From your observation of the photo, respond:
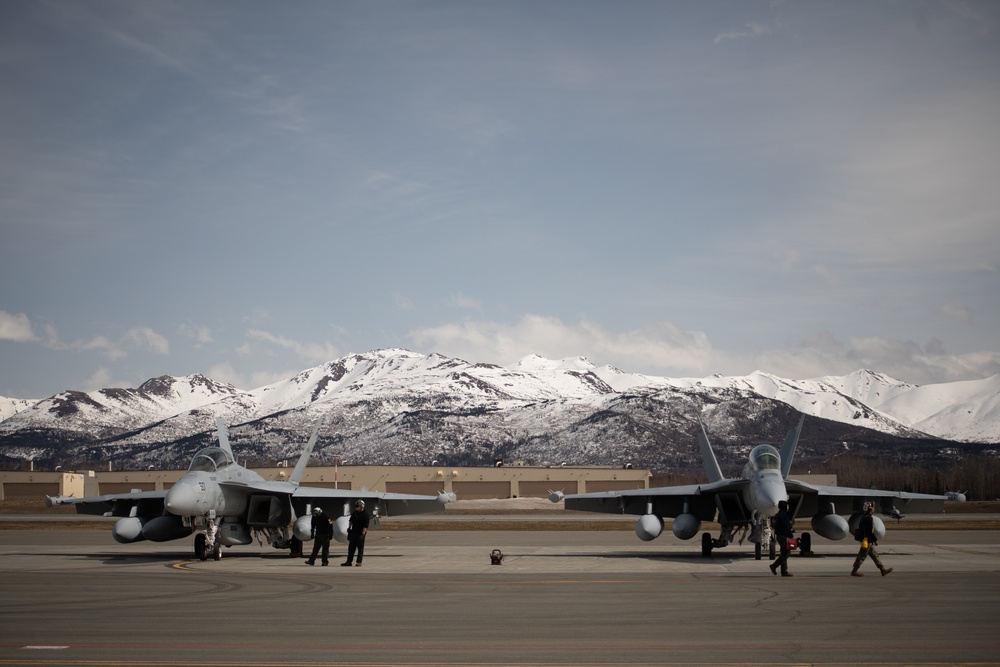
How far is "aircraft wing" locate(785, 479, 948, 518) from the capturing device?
26589 millimetres

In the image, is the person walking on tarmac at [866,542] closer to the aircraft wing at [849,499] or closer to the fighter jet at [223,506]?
the aircraft wing at [849,499]

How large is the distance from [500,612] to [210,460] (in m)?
14.4

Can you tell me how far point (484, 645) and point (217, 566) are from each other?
14.4m

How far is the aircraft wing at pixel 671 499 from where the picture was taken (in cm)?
2645

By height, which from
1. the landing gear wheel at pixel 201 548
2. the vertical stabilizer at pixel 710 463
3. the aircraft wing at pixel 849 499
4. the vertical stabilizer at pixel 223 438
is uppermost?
the vertical stabilizer at pixel 223 438

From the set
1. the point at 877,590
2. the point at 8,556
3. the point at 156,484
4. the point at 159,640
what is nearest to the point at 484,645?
the point at 159,640

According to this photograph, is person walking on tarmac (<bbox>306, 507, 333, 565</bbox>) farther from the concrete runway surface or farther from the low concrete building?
the low concrete building

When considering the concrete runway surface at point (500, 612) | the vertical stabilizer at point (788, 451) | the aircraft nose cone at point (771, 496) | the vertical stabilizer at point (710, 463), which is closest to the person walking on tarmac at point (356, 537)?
the concrete runway surface at point (500, 612)

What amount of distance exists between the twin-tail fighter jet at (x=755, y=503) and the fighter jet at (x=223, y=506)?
579 centimetres

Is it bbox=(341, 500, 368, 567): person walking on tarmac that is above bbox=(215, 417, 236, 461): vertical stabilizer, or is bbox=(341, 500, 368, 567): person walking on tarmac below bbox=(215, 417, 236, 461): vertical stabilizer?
below

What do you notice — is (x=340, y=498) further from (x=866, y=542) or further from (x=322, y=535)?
(x=866, y=542)

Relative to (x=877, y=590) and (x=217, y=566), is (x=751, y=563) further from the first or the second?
(x=217, y=566)

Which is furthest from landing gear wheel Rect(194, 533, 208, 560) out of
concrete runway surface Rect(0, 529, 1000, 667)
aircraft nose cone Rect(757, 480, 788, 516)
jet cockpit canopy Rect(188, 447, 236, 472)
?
aircraft nose cone Rect(757, 480, 788, 516)

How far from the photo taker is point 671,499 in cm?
2895
